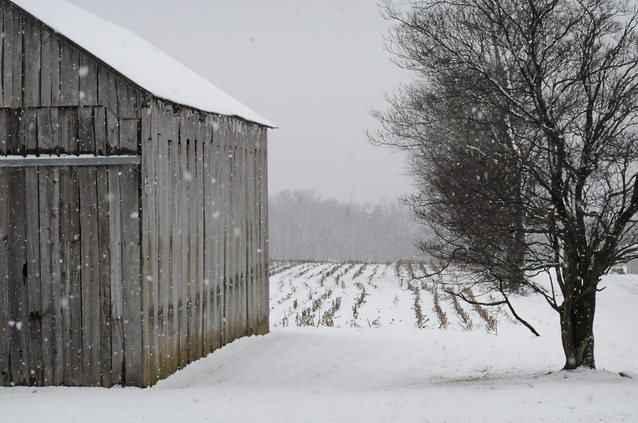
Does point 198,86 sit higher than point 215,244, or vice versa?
point 198,86

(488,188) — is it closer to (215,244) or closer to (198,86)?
(215,244)

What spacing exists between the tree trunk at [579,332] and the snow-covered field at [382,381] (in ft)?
0.85

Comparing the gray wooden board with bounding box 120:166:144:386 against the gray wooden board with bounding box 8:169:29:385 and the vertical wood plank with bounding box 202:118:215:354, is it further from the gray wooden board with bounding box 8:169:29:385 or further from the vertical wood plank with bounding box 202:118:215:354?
the vertical wood plank with bounding box 202:118:215:354

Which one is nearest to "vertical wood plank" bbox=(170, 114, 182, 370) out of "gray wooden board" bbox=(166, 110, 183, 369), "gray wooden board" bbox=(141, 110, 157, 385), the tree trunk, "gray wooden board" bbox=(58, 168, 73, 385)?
"gray wooden board" bbox=(166, 110, 183, 369)

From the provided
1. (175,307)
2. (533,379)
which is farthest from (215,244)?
(533,379)

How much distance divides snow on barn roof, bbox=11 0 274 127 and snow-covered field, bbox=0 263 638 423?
3.56 m

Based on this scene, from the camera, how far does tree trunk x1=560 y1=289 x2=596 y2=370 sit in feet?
30.2

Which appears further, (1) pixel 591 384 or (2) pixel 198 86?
(2) pixel 198 86

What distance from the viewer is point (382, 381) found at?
9.54 meters

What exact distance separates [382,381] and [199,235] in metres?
3.31

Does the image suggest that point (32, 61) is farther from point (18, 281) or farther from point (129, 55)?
point (18, 281)

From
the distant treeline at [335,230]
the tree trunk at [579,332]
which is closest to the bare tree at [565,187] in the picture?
the tree trunk at [579,332]

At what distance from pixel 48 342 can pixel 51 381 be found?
1.57 feet

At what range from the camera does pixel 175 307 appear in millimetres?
8906
